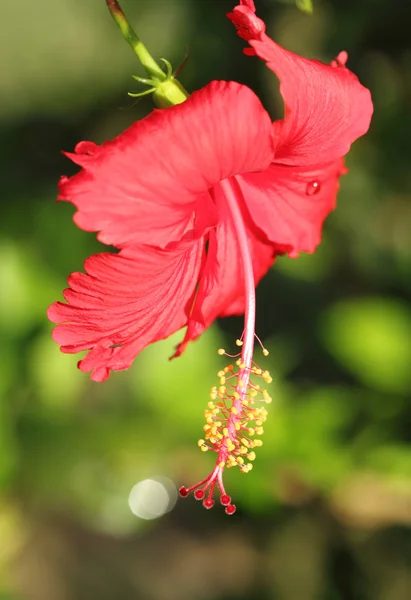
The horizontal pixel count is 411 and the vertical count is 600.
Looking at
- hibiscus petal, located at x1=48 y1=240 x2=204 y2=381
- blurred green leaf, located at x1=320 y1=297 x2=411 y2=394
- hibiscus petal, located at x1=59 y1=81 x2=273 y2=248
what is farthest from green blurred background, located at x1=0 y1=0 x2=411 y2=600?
hibiscus petal, located at x1=59 y1=81 x2=273 y2=248

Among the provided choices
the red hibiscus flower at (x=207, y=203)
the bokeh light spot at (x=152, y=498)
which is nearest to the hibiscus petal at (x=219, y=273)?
the red hibiscus flower at (x=207, y=203)

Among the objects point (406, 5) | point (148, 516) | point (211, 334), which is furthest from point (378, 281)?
point (148, 516)

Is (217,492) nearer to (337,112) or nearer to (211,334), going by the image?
(211,334)

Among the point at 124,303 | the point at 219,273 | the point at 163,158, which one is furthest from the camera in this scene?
the point at 219,273

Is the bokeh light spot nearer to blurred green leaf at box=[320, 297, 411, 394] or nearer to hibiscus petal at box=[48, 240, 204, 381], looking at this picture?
blurred green leaf at box=[320, 297, 411, 394]

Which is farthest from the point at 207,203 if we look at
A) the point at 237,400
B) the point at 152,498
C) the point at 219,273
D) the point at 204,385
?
the point at 152,498

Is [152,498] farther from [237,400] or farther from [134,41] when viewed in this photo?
[134,41]
